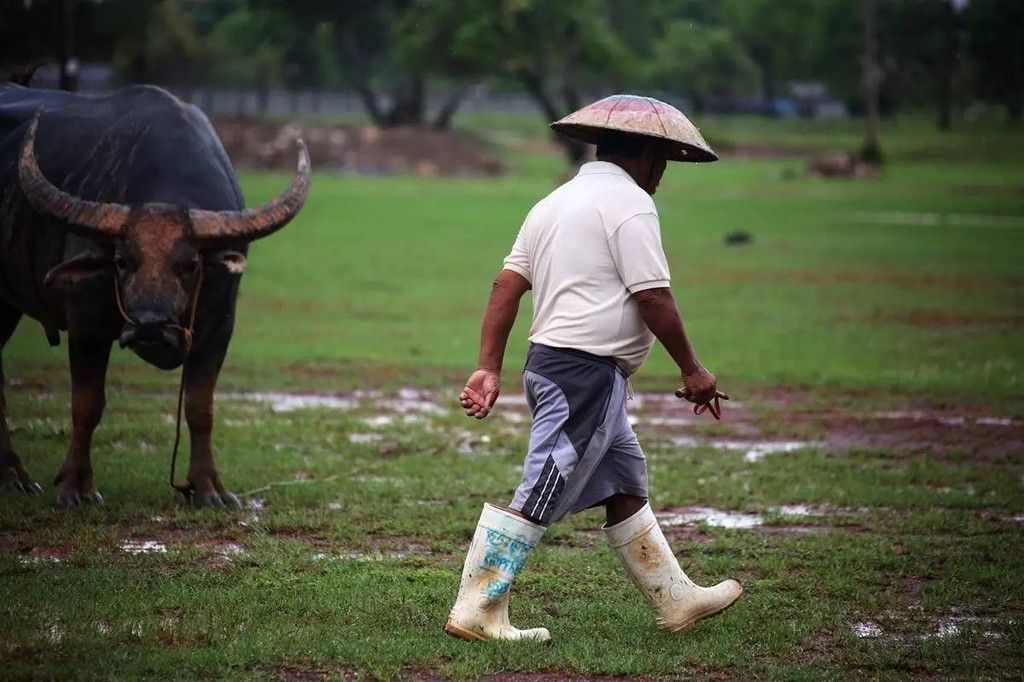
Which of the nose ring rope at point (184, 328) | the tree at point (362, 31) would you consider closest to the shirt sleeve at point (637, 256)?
the nose ring rope at point (184, 328)

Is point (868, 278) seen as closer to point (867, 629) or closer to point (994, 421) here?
point (994, 421)

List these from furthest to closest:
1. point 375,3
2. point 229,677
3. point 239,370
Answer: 1. point 375,3
2. point 239,370
3. point 229,677

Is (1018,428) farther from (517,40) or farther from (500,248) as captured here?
(517,40)

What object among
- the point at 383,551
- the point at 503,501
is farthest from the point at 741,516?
the point at 383,551

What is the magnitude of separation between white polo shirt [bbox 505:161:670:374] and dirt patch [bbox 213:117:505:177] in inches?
1845

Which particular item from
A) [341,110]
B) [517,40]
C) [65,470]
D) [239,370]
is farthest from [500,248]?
[341,110]

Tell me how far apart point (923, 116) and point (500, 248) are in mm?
66198

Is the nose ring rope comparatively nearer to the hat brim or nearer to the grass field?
the grass field

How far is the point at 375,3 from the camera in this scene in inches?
2771

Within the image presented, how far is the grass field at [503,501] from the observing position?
6109 mm

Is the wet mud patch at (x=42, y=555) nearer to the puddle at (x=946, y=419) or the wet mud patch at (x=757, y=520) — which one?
the wet mud patch at (x=757, y=520)

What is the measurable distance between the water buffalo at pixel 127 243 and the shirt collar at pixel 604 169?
9.98 feet

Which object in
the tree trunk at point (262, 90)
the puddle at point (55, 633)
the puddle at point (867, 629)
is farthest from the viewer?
the tree trunk at point (262, 90)

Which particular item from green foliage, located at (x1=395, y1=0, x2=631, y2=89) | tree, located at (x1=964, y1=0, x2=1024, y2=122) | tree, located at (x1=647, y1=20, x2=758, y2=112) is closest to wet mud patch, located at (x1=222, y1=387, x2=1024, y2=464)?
green foliage, located at (x1=395, y1=0, x2=631, y2=89)
